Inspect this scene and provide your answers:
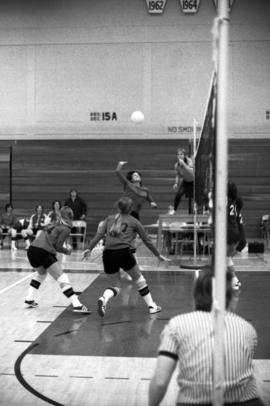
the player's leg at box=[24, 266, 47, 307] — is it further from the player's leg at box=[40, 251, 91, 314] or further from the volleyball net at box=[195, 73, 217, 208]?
the volleyball net at box=[195, 73, 217, 208]

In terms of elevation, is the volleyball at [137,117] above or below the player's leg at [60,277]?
above

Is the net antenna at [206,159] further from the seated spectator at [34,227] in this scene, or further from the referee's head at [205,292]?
the seated spectator at [34,227]

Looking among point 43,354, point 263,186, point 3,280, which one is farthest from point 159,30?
point 43,354

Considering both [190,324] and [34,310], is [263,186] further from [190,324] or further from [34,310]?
[190,324]

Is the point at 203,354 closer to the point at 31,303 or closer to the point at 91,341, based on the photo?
the point at 91,341

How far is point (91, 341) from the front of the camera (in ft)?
23.5

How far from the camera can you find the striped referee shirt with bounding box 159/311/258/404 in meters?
3.12

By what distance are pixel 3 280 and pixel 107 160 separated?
11.5 meters

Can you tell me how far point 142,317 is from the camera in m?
8.59

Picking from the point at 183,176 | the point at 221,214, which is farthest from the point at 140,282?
the point at 183,176

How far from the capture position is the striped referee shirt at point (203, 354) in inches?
123

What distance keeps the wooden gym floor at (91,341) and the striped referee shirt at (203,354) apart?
200 centimetres

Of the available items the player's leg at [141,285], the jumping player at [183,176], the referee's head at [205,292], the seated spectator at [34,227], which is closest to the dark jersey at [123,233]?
the player's leg at [141,285]

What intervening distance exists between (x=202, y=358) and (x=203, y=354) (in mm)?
22
